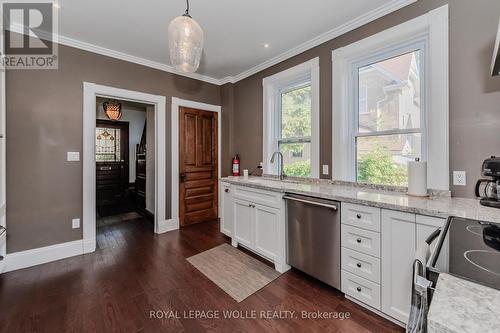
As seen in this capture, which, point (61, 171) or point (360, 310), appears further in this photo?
point (61, 171)

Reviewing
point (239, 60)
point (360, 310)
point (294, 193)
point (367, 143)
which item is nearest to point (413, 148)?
point (367, 143)

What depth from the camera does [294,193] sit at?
2277 millimetres

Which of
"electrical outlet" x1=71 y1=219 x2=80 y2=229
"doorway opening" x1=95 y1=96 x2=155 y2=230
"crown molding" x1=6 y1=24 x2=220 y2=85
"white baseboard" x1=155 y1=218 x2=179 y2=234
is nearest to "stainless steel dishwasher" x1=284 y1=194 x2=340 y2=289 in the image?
"white baseboard" x1=155 y1=218 x2=179 y2=234

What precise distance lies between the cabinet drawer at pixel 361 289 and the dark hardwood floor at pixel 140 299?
10 centimetres

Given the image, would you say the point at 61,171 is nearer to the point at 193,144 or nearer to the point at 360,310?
the point at 193,144

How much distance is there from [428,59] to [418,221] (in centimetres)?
154

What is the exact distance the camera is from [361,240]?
5.90 feet

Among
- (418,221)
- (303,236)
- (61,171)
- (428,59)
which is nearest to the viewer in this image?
(418,221)

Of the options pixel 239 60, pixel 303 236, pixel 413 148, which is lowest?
pixel 303 236

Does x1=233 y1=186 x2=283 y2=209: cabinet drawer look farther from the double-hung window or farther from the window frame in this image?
the window frame

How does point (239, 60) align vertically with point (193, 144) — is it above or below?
above

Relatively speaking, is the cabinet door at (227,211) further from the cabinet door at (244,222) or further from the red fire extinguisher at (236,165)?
the red fire extinguisher at (236,165)

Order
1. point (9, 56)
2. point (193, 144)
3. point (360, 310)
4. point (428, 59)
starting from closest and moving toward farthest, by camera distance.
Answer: point (360, 310) → point (428, 59) → point (9, 56) → point (193, 144)

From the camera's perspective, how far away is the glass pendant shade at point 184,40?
1628 mm
